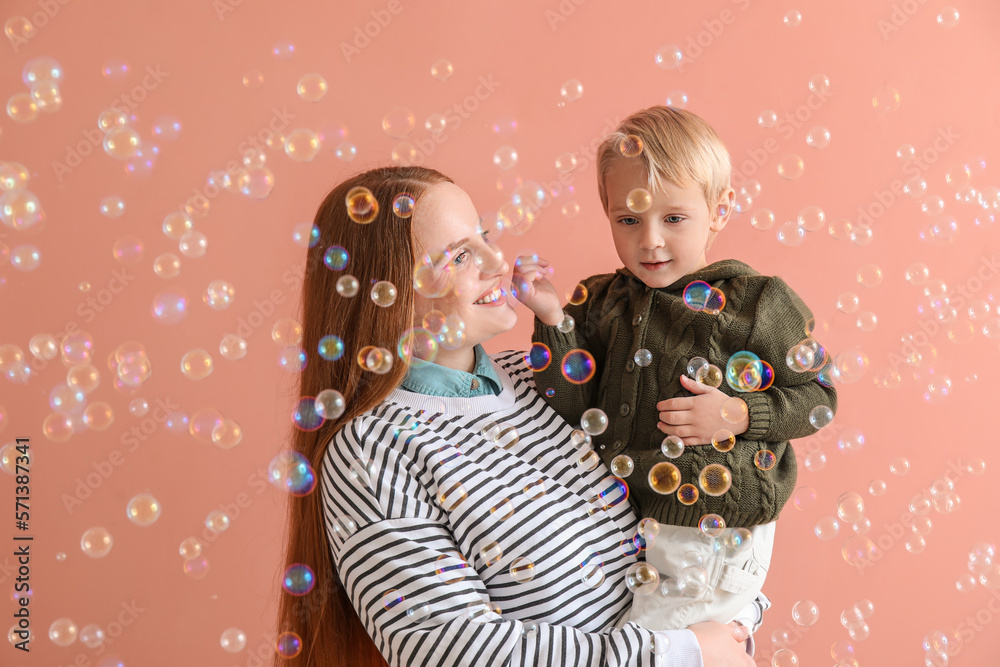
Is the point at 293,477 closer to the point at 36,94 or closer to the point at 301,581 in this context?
the point at 301,581

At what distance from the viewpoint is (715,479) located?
1650mm

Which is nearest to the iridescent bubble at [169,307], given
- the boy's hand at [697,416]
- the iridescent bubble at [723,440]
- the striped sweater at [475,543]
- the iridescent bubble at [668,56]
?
the striped sweater at [475,543]

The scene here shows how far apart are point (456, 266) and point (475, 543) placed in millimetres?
552

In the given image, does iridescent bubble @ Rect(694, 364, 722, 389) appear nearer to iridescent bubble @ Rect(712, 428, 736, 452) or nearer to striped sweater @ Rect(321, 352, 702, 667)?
iridescent bubble @ Rect(712, 428, 736, 452)

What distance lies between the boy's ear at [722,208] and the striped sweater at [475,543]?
62 centimetres

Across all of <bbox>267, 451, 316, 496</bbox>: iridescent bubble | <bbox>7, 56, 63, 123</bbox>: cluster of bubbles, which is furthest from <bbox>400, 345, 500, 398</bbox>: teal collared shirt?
<bbox>7, 56, 63, 123</bbox>: cluster of bubbles

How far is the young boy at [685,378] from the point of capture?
1652 mm

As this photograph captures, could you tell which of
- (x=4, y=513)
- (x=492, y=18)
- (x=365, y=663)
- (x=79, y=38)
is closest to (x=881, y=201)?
(x=492, y=18)

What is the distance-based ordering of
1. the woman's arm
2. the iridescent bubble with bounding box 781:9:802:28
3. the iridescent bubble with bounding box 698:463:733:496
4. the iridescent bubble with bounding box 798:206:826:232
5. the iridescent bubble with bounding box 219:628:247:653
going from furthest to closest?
the iridescent bubble with bounding box 781:9:802:28, the iridescent bubble with bounding box 798:206:826:232, the iridescent bubble with bounding box 219:628:247:653, the iridescent bubble with bounding box 698:463:733:496, the woman's arm

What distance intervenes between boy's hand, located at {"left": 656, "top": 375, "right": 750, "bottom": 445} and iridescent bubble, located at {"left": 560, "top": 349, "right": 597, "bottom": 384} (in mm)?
215

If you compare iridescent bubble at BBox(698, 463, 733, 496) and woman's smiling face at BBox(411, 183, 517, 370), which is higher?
woman's smiling face at BBox(411, 183, 517, 370)

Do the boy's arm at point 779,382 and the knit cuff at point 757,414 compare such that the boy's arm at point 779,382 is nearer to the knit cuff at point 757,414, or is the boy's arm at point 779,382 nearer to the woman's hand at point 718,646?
the knit cuff at point 757,414

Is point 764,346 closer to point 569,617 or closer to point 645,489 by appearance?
point 645,489

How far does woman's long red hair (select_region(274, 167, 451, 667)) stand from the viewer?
168 centimetres
